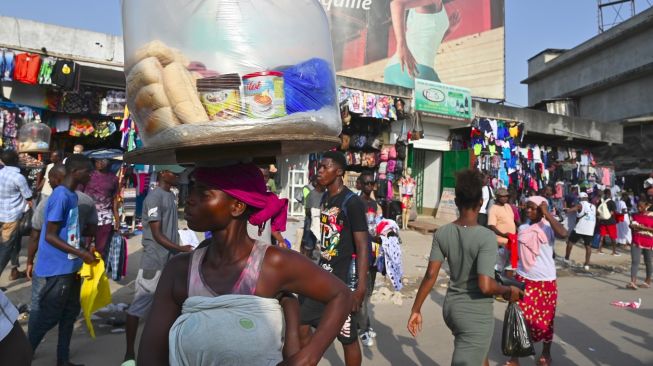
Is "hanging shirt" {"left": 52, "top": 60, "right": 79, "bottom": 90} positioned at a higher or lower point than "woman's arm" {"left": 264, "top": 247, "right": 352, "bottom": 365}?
higher

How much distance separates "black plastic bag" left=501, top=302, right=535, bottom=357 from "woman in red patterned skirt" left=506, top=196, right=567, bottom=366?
2.35 feet

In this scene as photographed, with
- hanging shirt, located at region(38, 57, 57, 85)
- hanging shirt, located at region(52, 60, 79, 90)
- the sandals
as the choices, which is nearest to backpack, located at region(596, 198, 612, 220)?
the sandals

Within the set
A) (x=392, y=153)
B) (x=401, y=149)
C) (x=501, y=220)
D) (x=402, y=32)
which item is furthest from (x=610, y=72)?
(x=501, y=220)

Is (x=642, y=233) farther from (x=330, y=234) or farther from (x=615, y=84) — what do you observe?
(x=615, y=84)

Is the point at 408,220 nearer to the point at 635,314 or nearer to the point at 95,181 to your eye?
the point at 635,314

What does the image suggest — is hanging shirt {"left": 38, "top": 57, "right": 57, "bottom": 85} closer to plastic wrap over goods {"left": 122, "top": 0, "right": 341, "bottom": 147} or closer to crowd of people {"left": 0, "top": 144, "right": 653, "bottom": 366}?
crowd of people {"left": 0, "top": 144, "right": 653, "bottom": 366}

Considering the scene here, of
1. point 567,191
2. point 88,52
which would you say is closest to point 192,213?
point 88,52

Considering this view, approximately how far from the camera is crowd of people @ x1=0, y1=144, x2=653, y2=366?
1427 mm

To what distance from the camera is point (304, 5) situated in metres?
1.58

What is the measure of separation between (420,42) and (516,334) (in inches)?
678

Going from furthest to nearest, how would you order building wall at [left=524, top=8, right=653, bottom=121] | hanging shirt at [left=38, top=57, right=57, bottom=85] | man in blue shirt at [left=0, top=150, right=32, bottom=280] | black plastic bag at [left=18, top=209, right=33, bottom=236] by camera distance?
building wall at [left=524, top=8, right=653, bottom=121] < hanging shirt at [left=38, top=57, right=57, bottom=85] < black plastic bag at [left=18, top=209, right=33, bottom=236] < man in blue shirt at [left=0, top=150, right=32, bottom=280]

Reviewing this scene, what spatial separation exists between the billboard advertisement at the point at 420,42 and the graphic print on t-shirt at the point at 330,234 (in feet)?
49.9

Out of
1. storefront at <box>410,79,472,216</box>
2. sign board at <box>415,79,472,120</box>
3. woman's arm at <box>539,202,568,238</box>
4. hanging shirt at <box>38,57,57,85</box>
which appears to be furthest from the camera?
storefront at <box>410,79,472,216</box>

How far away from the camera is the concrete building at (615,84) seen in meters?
18.1
